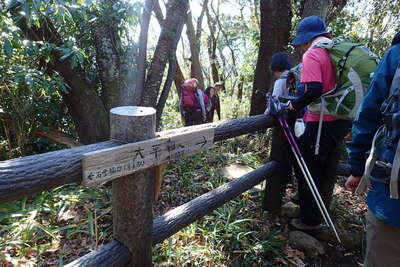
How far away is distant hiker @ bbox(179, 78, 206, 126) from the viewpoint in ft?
21.9

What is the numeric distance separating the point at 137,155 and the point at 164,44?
3095mm

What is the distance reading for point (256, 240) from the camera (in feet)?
9.34

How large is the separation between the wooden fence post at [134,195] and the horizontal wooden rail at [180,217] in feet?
0.28

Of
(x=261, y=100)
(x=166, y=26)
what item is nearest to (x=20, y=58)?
(x=166, y=26)

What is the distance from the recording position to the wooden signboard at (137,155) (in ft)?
4.26

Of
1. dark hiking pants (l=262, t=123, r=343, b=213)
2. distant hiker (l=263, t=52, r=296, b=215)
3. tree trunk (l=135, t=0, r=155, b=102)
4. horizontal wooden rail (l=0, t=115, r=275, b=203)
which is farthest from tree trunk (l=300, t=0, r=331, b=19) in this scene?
horizontal wooden rail (l=0, t=115, r=275, b=203)

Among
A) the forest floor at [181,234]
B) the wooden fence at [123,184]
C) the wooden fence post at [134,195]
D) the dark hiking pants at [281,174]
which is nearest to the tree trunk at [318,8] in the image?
the dark hiking pants at [281,174]

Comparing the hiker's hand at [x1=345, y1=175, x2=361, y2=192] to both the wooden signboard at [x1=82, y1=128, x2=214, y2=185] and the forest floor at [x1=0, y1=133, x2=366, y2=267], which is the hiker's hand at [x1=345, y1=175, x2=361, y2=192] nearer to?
the wooden signboard at [x1=82, y1=128, x2=214, y2=185]

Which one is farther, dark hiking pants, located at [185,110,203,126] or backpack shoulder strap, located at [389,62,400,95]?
dark hiking pants, located at [185,110,203,126]

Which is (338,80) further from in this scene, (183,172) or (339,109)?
(183,172)

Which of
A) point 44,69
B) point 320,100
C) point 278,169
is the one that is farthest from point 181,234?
point 44,69

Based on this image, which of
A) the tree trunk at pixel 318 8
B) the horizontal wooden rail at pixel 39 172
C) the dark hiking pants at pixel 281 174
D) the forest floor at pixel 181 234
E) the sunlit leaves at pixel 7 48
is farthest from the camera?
the tree trunk at pixel 318 8

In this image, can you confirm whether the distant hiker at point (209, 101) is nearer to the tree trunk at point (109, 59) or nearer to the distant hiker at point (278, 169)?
the tree trunk at point (109, 59)

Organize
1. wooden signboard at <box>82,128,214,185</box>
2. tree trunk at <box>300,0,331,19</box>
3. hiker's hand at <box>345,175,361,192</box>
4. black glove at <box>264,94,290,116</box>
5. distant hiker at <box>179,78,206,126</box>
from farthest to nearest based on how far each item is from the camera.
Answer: distant hiker at <box>179,78,206,126</box> < tree trunk at <box>300,0,331,19</box> < black glove at <box>264,94,290,116</box> < hiker's hand at <box>345,175,361,192</box> < wooden signboard at <box>82,128,214,185</box>
